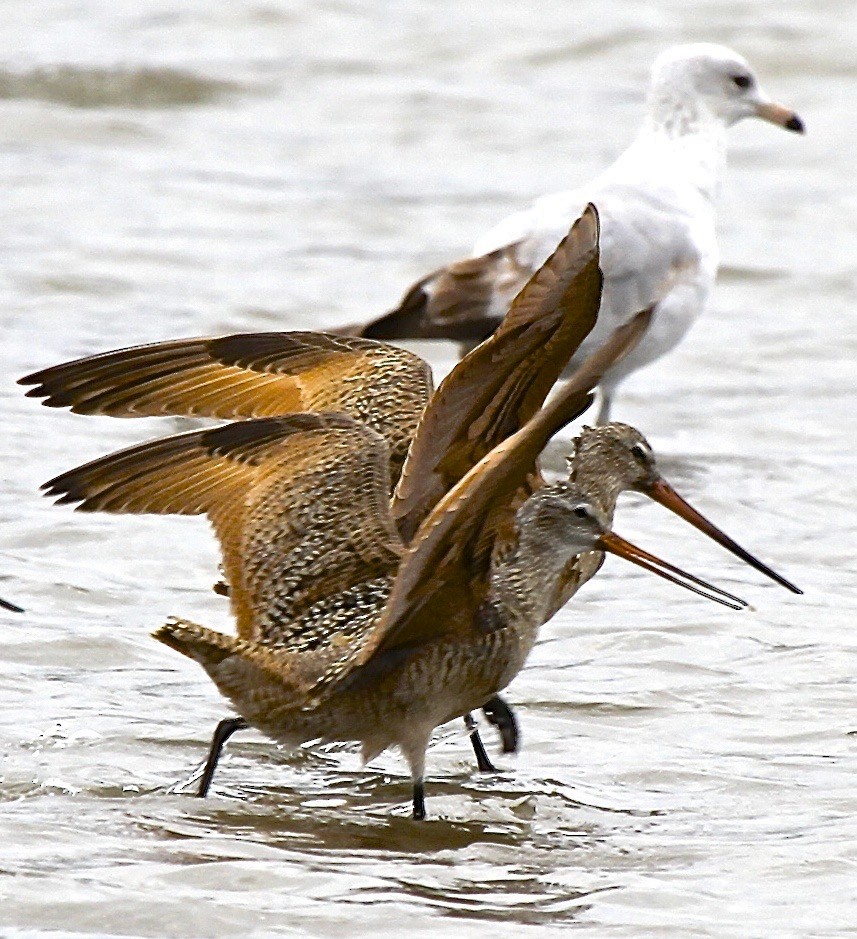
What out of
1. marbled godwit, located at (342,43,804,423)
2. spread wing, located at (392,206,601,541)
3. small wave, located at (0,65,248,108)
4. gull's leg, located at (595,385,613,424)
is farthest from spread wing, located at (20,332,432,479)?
small wave, located at (0,65,248,108)

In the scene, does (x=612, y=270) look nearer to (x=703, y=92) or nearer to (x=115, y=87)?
(x=703, y=92)

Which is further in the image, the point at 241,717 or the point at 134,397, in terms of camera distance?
the point at 134,397

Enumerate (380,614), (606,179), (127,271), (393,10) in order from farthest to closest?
(393,10)
(127,271)
(606,179)
(380,614)

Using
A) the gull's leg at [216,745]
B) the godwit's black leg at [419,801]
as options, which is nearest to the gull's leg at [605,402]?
the gull's leg at [216,745]

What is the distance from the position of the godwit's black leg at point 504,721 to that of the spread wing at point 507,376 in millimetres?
500

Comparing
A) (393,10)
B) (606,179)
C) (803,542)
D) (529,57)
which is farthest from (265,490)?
(393,10)

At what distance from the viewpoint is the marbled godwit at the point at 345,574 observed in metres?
5.53

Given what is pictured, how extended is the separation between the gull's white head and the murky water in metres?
1.00

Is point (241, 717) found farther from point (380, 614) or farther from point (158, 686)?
point (158, 686)

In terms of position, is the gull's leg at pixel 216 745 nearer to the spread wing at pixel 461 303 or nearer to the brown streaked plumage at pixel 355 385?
the brown streaked plumage at pixel 355 385

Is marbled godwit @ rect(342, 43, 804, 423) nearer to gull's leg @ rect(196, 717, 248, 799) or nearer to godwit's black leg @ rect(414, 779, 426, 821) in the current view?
gull's leg @ rect(196, 717, 248, 799)

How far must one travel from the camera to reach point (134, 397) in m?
6.32

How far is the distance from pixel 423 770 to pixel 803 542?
2863 mm

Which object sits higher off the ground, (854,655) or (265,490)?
→ (265,490)
